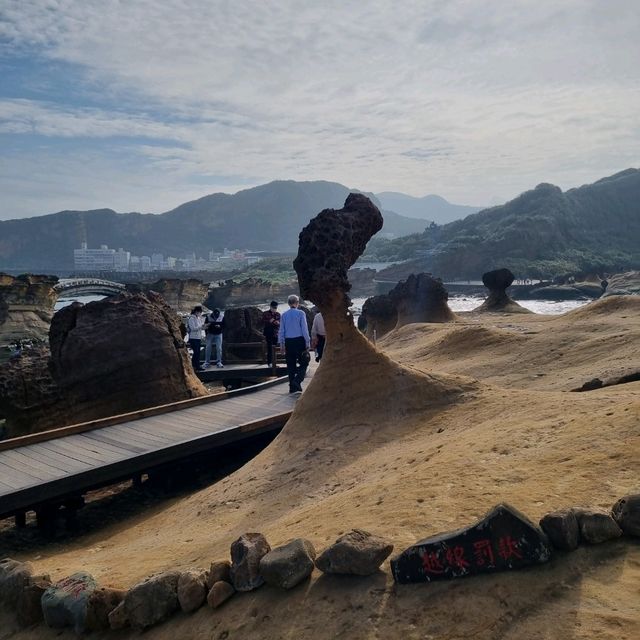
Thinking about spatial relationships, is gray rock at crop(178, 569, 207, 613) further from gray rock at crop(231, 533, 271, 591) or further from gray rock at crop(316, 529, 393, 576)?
gray rock at crop(316, 529, 393, 576)

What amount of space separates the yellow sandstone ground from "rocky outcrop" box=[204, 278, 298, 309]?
6268 centimetres

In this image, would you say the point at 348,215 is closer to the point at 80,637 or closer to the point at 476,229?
the point at 80,637

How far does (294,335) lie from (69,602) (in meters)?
5.76

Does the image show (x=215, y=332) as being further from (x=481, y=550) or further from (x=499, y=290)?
(x=499, y=290)

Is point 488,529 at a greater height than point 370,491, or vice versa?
point 488,529

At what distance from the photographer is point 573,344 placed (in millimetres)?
11312

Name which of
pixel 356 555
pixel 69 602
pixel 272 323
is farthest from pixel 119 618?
pixel 272 323

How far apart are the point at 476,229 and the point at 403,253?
504 inches

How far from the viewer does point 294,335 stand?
9344 mm

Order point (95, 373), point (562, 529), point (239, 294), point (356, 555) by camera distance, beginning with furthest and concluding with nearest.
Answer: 1. point (239, 294)
2. point (95, 373)
3. point (356, 555)
4. point (562, 529)

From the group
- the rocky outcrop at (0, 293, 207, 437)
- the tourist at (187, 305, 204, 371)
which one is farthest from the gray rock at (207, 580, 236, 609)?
the tourist at (187, 305, 204, 371)

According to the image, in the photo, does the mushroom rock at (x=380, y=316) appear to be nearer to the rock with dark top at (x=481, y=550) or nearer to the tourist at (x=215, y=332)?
the tourist at (x=215, y=332)

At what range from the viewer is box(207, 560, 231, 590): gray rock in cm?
350

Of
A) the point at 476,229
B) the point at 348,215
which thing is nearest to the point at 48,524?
the point at 348,215
